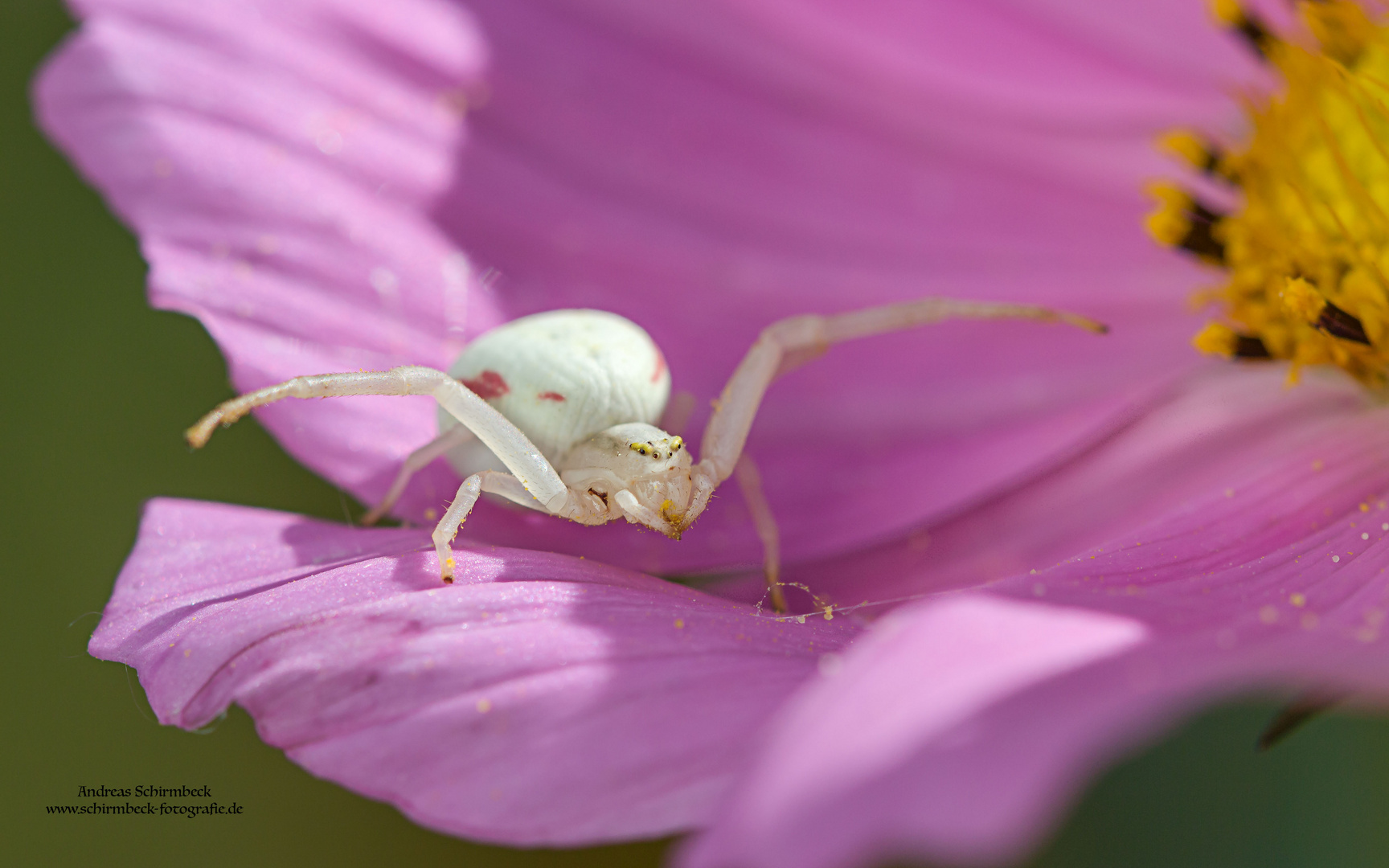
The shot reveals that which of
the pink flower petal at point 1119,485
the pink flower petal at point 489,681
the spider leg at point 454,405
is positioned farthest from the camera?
the pink flower petal at point 1119,485

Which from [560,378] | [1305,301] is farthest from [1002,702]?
[1305,301]

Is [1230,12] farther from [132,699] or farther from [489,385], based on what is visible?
[132,699]

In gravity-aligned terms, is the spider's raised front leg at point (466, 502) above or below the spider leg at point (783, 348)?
below

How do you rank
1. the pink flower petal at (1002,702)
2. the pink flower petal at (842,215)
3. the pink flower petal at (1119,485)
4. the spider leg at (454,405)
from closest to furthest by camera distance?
the pink flower petal at (1002,702) → the spider leg at (454,405) → the pink flower petal at (1119,485) → the pink flower petal at (842,215)

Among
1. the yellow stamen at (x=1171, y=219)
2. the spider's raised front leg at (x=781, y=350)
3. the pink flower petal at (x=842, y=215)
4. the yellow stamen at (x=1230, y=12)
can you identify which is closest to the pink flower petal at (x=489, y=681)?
the spider's raised front leg at (x=781, y=350)

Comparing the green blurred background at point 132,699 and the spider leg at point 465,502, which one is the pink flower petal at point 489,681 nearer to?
the spider leg at point 465,502

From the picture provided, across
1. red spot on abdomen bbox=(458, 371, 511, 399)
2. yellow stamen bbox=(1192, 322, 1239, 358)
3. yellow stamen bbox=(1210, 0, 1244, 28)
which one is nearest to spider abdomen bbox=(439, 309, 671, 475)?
red spot on abdomen bbox=(458, 371, 511, 399)

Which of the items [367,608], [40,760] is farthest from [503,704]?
[40,760]

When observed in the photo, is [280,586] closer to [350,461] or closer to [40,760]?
[350,461]
